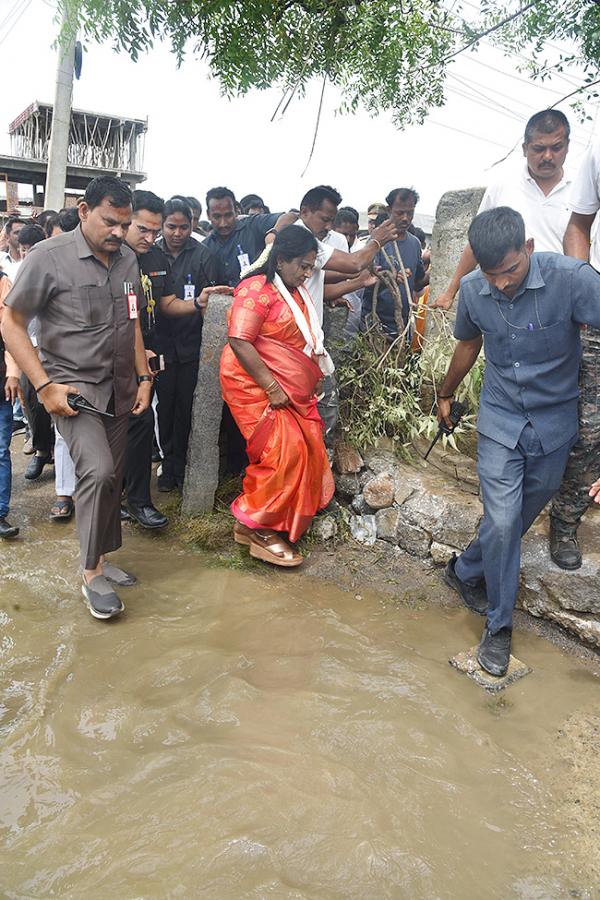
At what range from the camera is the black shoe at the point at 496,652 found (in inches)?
107

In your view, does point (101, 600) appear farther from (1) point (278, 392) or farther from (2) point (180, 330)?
(2) point (180, 330)

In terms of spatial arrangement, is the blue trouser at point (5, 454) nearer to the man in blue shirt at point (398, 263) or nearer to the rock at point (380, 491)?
the rock at point (380, 491)

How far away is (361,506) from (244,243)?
2286 mm

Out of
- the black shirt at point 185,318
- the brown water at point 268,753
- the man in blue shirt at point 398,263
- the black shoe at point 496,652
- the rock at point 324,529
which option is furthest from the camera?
the man in blue shirt at point 398,263

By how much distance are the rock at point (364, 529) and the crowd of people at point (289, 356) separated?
245mm

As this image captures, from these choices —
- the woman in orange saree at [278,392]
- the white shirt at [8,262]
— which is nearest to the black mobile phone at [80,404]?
the woman in orange saree at [278,392]

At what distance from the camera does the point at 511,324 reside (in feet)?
8.90

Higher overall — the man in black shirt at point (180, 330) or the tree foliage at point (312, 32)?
the tree foliage at point (312, 32)

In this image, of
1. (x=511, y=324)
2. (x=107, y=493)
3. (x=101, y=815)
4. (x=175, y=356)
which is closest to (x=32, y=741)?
(x=101, y=815)

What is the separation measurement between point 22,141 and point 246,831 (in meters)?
16.9

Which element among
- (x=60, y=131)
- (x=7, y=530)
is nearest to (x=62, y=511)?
(x=7, y=530)

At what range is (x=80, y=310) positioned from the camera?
3162 mm

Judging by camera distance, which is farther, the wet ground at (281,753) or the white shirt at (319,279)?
the white shirt at (319,279)

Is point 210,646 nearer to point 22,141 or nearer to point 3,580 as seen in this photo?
point 3,580
